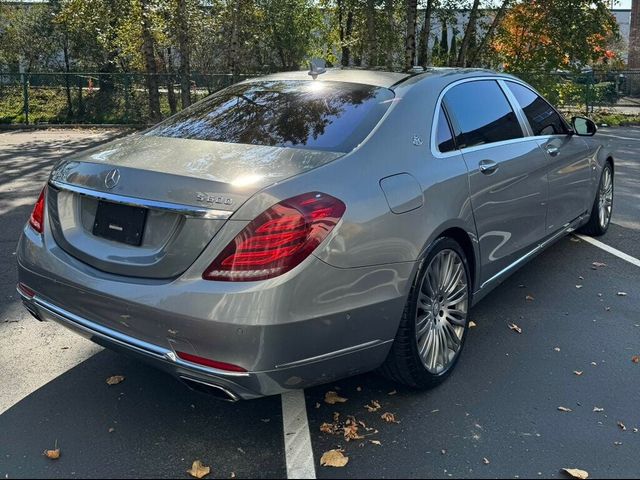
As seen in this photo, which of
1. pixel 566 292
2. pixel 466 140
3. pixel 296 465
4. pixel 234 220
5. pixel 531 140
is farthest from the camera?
pixel 566 292

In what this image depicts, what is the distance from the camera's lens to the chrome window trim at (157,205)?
2.47m

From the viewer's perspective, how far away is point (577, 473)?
8.50ft

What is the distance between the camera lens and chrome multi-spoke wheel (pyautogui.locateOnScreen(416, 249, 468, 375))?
3.15 meters

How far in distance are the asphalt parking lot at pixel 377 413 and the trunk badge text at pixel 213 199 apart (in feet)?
3.68

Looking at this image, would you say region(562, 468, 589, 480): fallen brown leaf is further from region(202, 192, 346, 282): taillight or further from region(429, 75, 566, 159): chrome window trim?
region(429, 75, 566, 159): chrome window trim

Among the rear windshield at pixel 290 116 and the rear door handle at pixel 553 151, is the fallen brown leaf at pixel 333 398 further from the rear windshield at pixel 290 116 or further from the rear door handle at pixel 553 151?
the rear door handle at pixel 553 151

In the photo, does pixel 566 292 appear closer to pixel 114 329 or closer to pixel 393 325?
pixel 393 325

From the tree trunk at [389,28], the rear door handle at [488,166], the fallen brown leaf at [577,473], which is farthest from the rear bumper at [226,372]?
the tree trunk at [389,28]

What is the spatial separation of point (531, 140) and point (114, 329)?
3.17 meters

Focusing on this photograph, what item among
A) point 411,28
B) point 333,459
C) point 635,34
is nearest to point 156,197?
point 333,459

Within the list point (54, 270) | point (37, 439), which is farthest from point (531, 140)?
point (37, 439)

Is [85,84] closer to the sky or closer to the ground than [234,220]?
closer to the sky

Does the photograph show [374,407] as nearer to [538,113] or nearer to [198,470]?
[198,470]

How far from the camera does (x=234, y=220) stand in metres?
2.45
